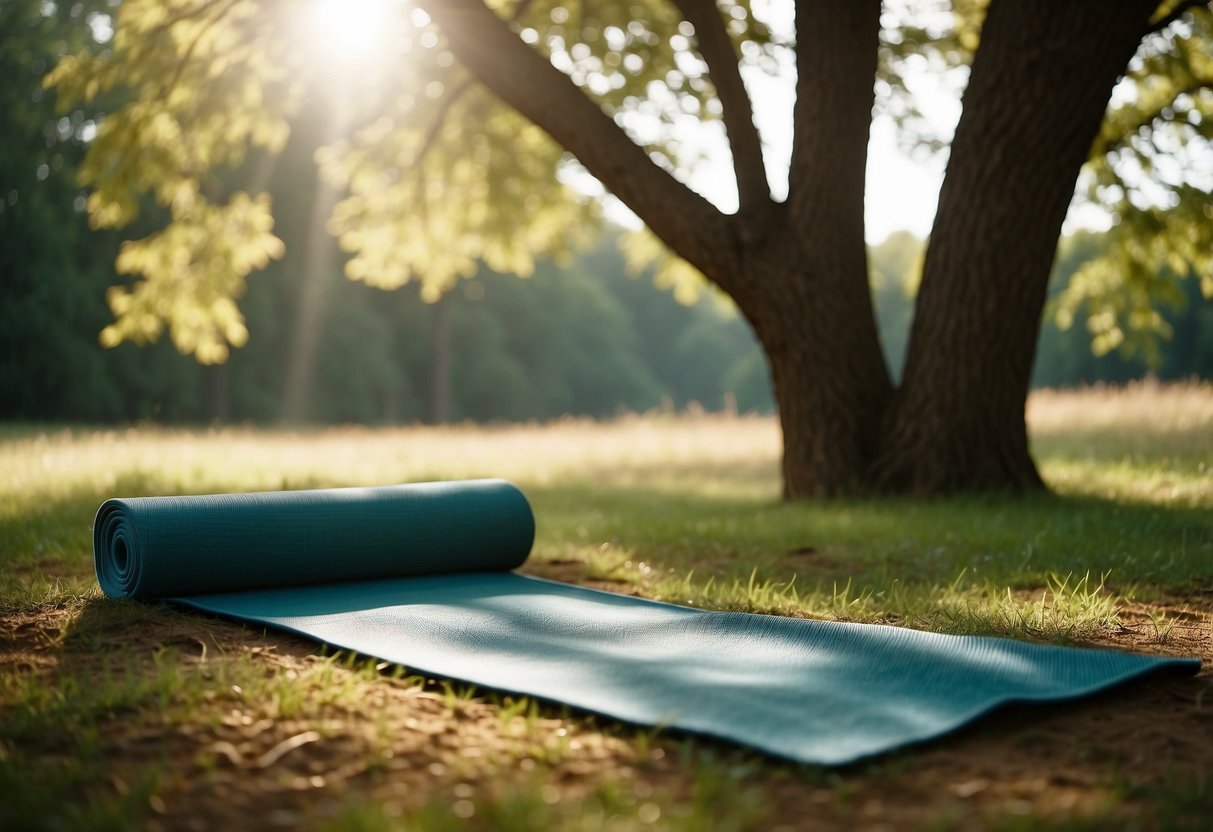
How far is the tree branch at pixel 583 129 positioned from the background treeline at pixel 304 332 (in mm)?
5682

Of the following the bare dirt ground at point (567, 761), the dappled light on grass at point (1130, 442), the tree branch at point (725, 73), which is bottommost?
the bare dirt ground at point (567, 761)


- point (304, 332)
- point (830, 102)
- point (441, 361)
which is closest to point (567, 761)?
point (830, 102)

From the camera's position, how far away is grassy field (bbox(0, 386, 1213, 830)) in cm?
239

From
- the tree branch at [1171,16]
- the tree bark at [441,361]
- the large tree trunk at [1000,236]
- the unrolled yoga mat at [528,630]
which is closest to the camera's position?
the unrolled yoga mat at [528,630]

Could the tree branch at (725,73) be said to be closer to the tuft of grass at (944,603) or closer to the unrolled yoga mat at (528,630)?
the unrolled yoga mat at (528,630)

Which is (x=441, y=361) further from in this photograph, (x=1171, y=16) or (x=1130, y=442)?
(x=1171, y=16)

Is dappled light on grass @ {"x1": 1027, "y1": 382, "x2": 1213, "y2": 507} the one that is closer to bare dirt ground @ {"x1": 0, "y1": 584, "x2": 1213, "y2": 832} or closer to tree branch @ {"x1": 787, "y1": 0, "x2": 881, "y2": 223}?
tree branch @ {"x1": 787, "y1": 0, "x2": 881, "y2": 223}

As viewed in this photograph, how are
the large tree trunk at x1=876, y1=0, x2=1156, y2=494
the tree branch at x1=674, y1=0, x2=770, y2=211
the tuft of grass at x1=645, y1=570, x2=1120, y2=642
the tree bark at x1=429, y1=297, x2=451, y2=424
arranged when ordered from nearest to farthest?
the tuft of grass at x1=645, y1=570, x2=1120, y2=642 → the large tree trunk at x1=876, y1=0, x2=1156, y2=494 → the tree branch at x1=674, y1=0, x2=770, y2=211 → the tree bark at x1=429, y1=297, x2=451, y2=424

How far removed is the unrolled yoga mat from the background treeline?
722 centimetres

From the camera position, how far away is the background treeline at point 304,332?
26.8 m

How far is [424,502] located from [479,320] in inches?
1514

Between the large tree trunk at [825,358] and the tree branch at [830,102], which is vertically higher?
the tree branch at [830,102]

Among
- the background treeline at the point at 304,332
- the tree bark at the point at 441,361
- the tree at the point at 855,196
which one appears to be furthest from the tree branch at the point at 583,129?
the tree bark at the point at 441,361

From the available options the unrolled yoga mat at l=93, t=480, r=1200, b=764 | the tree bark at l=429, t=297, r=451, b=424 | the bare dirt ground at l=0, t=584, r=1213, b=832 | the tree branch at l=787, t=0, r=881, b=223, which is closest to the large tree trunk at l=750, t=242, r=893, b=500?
the tree branch at l=787, t=0, r=881, b=223
